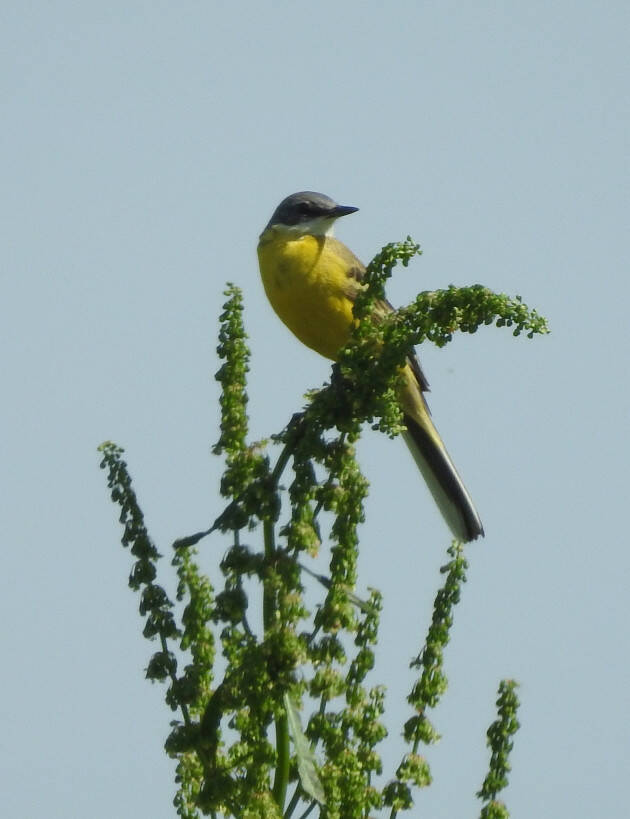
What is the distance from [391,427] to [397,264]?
54cm

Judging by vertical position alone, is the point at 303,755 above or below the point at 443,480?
below

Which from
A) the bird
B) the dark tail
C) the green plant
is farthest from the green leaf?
the bird

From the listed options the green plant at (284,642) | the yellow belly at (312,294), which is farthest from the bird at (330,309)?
the green plant at (284,642)

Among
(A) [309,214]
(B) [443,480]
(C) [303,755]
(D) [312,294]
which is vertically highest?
(A) [309,214]

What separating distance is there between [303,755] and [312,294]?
4769 millimetres

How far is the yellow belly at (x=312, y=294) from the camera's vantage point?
764 cm

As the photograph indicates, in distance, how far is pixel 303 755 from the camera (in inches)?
125

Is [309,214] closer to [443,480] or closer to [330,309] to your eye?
[330,309]

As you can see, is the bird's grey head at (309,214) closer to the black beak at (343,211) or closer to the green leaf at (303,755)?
the black beak at (343,211)

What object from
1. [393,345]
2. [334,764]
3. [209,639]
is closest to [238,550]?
[209,639]

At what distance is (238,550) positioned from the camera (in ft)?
10.8

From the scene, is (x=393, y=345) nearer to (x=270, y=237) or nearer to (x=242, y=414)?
(x=242, y=414)

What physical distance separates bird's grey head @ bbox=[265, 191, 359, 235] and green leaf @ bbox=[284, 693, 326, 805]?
18.4 feet

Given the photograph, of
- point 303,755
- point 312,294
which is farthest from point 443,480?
point 303,755
